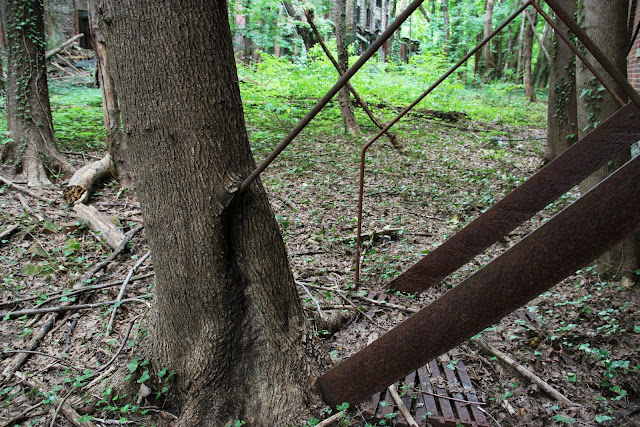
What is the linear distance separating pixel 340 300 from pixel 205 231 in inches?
59.0

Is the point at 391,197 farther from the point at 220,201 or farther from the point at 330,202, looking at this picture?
the point at 220,201

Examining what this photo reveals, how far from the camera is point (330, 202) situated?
17.1 ft

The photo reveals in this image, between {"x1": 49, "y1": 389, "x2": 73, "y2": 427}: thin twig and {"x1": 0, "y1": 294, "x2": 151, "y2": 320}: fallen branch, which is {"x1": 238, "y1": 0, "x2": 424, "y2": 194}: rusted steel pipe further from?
{"x1": 0, "y1": 294, "x2": 151, "y2": 320}: fallen branch

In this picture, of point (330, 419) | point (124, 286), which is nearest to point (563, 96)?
point (330, 419)

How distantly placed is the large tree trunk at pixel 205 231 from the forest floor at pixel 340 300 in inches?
11.3

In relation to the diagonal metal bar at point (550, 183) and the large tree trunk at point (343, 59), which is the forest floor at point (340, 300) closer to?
the diagonal metal bar at point (550, 183)

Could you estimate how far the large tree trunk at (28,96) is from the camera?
4.98 meters

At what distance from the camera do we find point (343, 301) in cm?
311

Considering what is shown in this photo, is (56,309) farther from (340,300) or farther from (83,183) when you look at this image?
(83,183)

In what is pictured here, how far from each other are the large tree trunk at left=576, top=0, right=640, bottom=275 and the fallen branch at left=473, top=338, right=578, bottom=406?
141cm

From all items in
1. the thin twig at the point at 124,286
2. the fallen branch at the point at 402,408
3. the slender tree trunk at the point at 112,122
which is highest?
the slender tree trunk at the point at 112,122

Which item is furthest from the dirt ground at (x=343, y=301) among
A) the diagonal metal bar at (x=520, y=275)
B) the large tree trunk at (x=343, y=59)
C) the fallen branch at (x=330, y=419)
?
the large tree trunk at (x=343, y=59)

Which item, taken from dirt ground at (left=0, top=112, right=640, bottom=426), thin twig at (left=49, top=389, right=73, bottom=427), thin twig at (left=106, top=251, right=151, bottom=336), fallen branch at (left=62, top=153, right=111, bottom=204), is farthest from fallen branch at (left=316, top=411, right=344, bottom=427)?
fallen branch at (left=62, top=153, right=111, bottom=204)

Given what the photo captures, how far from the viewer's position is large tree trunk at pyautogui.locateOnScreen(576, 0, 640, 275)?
126 inches
